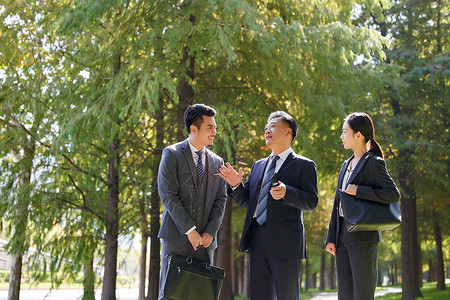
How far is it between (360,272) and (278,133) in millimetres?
1283

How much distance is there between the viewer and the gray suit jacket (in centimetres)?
393

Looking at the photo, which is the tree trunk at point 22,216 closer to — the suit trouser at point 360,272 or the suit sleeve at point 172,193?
the suit sleeve at point 172,193

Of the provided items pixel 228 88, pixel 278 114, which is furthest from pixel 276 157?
pixel 228 88

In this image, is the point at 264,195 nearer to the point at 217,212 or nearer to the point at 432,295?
the point at 217,212

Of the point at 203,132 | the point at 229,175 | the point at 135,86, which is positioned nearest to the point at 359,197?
the point at 229,175

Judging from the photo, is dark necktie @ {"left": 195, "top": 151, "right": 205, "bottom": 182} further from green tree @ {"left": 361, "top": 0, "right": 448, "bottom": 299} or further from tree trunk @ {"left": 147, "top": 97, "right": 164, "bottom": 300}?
green tree @ {"left": 361, "top": 0, "right": 448, "bottom": 299}

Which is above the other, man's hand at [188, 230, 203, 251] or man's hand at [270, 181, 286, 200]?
man's hand at [270, 181, 286, 200]

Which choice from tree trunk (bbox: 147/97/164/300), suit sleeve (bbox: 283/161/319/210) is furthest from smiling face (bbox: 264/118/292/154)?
tree trunk (bbox: 147/97/164/300)

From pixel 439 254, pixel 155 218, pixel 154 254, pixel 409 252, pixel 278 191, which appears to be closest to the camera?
pixel 278 191

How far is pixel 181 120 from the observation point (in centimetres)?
877

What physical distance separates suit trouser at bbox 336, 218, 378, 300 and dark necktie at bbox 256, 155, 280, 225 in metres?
0.72

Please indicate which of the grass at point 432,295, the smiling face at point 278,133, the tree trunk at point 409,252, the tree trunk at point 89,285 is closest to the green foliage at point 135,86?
the tree trunk at point 89,285

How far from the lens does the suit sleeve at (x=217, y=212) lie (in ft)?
13.3

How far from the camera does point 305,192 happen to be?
13.0ft
